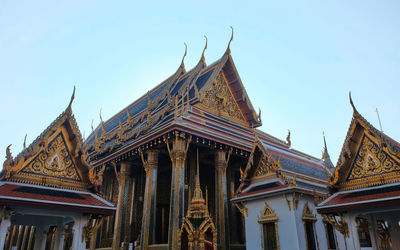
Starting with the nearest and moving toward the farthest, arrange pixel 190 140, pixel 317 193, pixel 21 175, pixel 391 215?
pixel 21 175, pixel 391 215, pixel 317 193, pixel 190 140

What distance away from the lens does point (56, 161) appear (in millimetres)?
6324

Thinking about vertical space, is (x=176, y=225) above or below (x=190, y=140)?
below

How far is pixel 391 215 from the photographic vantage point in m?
7.04

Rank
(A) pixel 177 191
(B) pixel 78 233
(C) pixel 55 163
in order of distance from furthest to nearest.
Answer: (A) pixel 177 191 < (C) pixel 55 163 < (B) pixel 78 233

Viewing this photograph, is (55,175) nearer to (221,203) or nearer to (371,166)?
(371,166)

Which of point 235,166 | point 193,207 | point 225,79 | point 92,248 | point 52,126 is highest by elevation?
point 225,79

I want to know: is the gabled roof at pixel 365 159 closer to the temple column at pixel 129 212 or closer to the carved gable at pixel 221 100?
the carved gable at pixel 221 100

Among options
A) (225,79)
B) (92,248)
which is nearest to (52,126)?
(92,248)

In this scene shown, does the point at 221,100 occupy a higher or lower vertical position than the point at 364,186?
higher

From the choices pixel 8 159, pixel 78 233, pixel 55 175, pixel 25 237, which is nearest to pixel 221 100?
pixel 55 175

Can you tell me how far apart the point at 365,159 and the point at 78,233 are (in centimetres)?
592

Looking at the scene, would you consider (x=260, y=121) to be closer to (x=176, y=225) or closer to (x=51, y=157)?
(x=176, y=225)

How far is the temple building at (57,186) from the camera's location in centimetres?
541

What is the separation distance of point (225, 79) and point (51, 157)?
12.3 m
